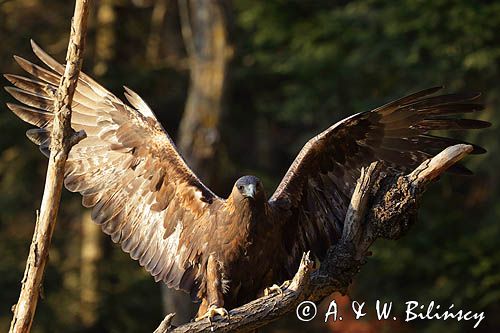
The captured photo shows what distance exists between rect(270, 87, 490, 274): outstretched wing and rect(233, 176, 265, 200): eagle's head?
0.39 metres

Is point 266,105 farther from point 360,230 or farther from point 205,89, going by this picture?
point 360,230

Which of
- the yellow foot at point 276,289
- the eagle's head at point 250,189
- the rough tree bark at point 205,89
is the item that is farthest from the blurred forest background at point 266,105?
the yellow foot at point 276,289

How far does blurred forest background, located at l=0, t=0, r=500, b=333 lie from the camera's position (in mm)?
13141

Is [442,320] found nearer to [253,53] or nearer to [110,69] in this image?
[253,53]

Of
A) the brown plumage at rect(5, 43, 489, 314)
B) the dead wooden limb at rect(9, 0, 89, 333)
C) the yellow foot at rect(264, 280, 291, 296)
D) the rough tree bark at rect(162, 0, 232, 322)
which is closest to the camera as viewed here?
the dead wooden limb at rect(9, 0, 89, 333)

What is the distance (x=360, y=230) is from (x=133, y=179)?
1891mm

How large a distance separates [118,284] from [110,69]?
298cm

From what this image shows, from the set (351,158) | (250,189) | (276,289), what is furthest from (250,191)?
(351,158)

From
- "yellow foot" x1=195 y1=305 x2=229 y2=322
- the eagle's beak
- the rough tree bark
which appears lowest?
"yellow foot" x1=195 y1=305 x2=229 y2=322

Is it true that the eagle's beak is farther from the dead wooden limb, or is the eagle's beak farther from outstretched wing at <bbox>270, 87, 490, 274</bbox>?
the dead wooden limb

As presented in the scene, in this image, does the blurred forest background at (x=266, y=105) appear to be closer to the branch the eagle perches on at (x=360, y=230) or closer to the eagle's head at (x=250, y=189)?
the eagle's head at (x=250, y=189)

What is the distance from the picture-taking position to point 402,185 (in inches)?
281

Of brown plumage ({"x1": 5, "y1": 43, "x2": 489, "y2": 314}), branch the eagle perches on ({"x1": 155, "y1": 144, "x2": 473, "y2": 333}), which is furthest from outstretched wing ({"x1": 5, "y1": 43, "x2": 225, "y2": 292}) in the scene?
branch the eagle perches on ({"x1": 155, "y1": 144, "x2": 473, "y2": 333})

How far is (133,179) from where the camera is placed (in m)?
8.24
